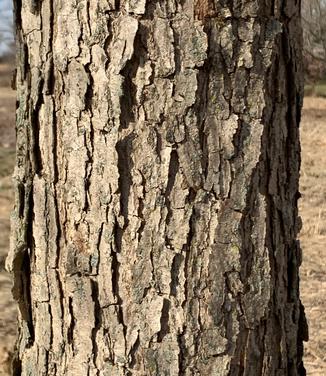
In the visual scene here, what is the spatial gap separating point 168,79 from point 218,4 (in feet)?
0.62

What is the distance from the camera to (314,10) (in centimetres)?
1512

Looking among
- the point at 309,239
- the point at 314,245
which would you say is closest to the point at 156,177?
the point at 314,245

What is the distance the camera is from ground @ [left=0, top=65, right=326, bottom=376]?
3725 mm

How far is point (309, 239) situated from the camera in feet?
18.1

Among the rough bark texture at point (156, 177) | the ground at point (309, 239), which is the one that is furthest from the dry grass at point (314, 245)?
the rough bark texture at point (156, 177)

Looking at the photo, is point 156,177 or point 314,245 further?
point 314,245

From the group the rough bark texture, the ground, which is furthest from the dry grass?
the rough bark texture

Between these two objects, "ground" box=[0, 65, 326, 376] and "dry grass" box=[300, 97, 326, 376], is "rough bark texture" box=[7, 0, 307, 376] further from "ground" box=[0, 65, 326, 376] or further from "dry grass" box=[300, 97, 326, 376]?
"dry grass" box=[300, 97, 326, 376]

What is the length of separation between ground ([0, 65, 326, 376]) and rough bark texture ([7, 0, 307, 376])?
5.45 feet

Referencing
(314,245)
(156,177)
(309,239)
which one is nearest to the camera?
(156,177)

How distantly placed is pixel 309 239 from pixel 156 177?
3971 mm

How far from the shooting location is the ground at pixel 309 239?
12.2 ft

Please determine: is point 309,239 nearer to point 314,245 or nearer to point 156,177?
point 314,245

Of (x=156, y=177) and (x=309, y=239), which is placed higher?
(x=156, y=177)
